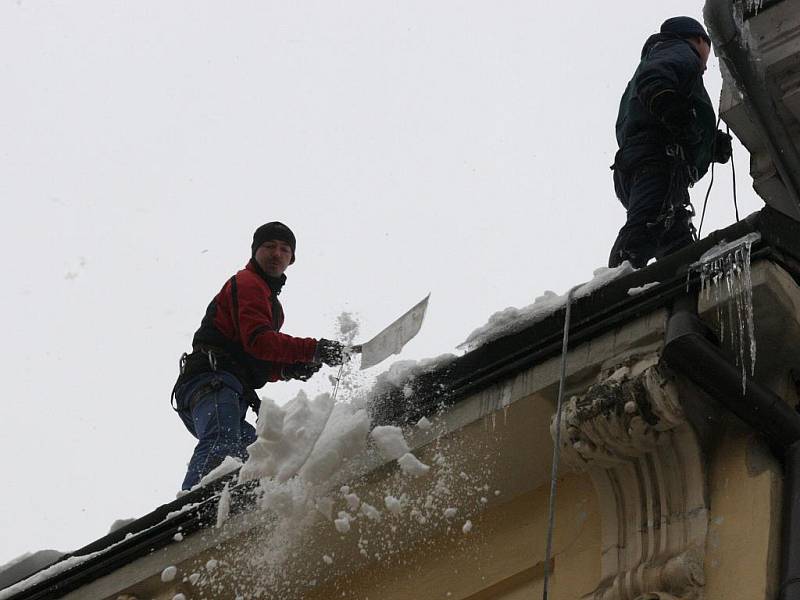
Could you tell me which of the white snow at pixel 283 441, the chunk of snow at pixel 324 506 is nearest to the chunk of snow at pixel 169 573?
the white snow at pixel 283 441

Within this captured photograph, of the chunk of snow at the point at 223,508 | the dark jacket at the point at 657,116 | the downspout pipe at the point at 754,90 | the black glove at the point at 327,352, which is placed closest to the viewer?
the chunk of snow at the point at 223,508

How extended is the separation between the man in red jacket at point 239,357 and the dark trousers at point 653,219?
4.81ft

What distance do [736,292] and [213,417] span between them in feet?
12.6

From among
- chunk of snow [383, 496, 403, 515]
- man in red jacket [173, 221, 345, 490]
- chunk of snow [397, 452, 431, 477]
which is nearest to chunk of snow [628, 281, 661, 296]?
chunk of snow [397, 452, 431, 477]

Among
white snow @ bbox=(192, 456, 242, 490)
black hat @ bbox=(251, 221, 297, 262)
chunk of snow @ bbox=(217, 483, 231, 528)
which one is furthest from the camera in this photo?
black hat @ bbox=(251, 221, 297, 262)

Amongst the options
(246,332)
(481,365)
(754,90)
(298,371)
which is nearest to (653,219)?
(754,90)

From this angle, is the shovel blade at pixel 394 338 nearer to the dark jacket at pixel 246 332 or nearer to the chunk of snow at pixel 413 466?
the chunk of snow at pixel 413 466

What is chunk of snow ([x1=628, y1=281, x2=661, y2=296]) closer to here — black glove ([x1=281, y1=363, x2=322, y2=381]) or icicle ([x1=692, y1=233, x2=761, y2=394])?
icicle ([x1=692, y1=233, x2=761, y2=394])

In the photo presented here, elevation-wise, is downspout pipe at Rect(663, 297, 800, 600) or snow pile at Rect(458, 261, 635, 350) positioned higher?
snow pile at Rect(458, 261, 635, 350)

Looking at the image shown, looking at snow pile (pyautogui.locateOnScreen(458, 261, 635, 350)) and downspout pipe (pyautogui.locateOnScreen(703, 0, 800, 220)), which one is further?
downspout pipe (pyautogui.locateOnScreen(703, 0, 800, 220))

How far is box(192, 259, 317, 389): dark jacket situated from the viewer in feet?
29.6

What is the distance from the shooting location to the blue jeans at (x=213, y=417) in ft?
28.8

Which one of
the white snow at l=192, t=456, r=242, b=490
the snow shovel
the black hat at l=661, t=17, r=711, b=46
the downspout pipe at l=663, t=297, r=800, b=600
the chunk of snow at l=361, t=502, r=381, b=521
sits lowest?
the downspout pipe at l=663, t=297, r=800, b=600

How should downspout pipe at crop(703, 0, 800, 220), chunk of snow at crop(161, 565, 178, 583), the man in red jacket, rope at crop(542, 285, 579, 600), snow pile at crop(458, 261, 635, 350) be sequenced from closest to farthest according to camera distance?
rope at crop(542, 285, 579, 600)
snow pile at crop(458, 261, 635, 350)
chunk of snow at crop(161, 565, 178, 583)
downspout pipe at crop(703, 0, 800, 220)
the man in red jacket
